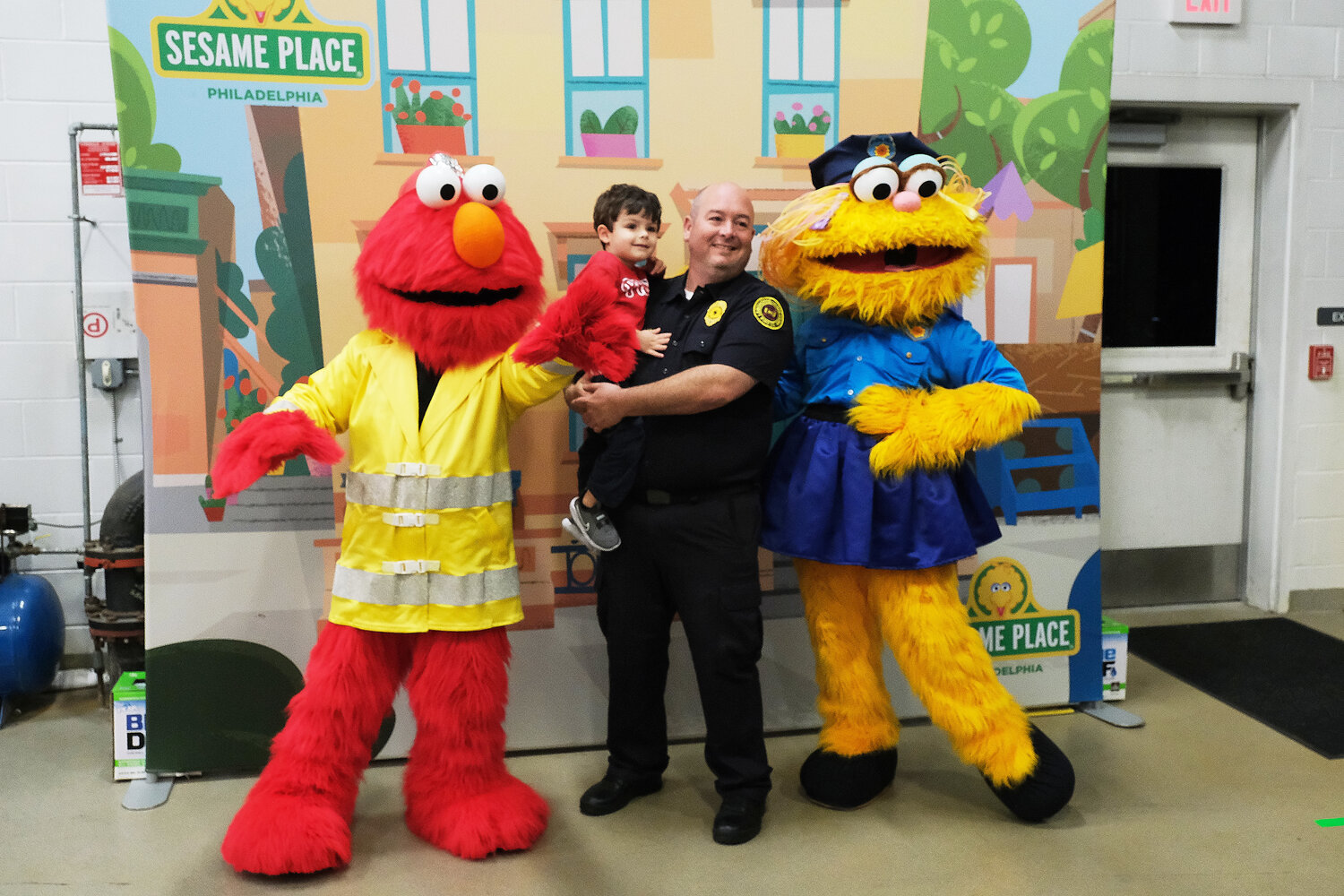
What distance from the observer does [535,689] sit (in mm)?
2811

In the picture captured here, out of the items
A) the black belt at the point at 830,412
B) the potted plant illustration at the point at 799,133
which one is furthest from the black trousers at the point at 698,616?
the potted plant illustration at the point at 799,133

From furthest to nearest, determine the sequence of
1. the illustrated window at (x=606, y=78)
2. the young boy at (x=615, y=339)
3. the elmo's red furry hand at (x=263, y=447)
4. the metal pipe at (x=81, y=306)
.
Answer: the metal pipe at (x=81, y=306) < the illustrated window at (x=606, y=78) < the young boy at (x=615, y=339) < the elmo's red furry hand at (x=263, y=447)

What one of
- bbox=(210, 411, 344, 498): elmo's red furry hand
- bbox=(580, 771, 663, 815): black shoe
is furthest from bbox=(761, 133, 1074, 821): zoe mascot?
bbox=(210, 411, 344, 498): elmo's red furry hand

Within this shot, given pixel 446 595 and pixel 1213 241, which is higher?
pixel 1213 241

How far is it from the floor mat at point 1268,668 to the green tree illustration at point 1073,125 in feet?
5.52

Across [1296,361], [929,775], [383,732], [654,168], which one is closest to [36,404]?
[383,732]

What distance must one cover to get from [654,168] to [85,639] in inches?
98.2

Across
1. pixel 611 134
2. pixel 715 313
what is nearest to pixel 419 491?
pixel 715 313

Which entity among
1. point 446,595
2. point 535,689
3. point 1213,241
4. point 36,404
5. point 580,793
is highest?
point 1213,241

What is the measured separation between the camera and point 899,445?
227 centimetres

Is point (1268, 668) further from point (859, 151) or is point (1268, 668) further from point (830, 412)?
point (859, 151)

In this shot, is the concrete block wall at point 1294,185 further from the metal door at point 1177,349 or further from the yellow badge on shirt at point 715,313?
the yellow badge on shirt at point 715,313

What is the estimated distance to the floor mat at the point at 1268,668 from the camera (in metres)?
2.98

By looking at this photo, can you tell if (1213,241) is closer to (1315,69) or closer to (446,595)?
(1315,69)
